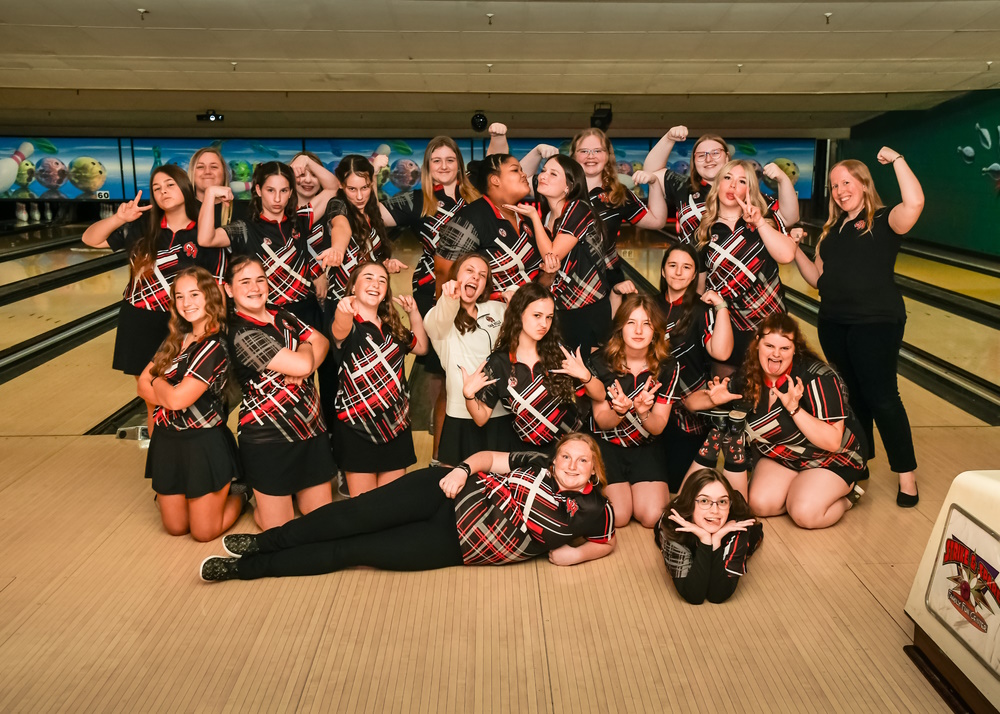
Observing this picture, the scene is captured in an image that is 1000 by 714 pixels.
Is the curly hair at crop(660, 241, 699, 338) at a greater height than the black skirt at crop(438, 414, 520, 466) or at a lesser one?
greater

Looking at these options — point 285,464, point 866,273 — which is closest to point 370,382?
point 285,464

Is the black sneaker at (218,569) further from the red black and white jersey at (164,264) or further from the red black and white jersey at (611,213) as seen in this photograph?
the red black and white jersey at (611,213)

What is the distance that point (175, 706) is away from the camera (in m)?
1.91

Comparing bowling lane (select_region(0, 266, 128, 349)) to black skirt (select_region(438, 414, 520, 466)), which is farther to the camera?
bowling lane (select_region(0, 266, 128, 349))

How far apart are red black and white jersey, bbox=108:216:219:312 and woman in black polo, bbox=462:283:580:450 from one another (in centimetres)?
117

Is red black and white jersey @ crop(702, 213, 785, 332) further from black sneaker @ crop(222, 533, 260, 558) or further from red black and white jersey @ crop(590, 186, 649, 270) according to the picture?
black sneaker @ crop(222, 533, 260, 558)

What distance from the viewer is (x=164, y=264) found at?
3.13 m

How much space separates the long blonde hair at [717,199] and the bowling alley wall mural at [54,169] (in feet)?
38.1

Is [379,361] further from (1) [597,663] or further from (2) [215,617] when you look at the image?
(1) [597,663]

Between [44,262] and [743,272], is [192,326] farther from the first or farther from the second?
[44,262]

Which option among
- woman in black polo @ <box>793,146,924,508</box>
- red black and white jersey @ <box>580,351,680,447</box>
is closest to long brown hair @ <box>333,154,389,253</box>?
red black and white jersey @ <box>580,351,680,447</box>

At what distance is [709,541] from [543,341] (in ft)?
2.69

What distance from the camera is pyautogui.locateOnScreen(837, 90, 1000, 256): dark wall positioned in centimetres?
869

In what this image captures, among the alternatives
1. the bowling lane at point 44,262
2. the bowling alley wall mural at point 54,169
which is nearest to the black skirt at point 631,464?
the bowling lane at point 44,262
